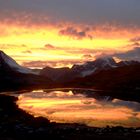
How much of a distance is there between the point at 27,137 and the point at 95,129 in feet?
30.8

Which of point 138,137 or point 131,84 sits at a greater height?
point 131,84

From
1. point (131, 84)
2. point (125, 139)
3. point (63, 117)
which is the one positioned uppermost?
point (131, 84)

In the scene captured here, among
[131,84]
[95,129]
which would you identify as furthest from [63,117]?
[131,84]

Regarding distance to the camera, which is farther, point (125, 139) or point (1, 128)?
point (1, 128)

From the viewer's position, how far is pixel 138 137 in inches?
1551

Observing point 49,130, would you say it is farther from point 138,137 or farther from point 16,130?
point 138,137

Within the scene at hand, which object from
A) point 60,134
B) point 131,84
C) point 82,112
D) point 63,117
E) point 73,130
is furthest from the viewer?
point 131,84

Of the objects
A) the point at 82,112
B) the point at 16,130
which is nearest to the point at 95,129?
the point at 16,130

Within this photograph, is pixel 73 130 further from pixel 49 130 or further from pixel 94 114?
pixel 94 114

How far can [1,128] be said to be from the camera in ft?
148

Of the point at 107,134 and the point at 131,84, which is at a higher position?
the point at 131,84

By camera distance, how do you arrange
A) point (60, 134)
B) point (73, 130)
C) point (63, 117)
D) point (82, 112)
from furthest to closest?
point (82, 112)
point (63, 117)
point (73, 130)
point (60, 134)

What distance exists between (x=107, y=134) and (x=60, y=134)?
15.0ft

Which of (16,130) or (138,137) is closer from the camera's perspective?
(138,137)
